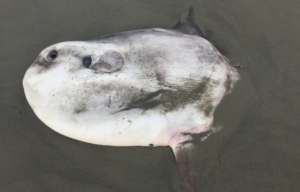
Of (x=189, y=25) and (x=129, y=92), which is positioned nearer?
(x=129, y=92)

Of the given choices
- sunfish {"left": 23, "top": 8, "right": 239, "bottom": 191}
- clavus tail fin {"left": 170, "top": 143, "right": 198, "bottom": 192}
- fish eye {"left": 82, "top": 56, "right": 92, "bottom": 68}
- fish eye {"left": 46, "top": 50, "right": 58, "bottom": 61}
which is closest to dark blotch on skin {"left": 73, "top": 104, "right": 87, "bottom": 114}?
sunfish {"left": 23, "top": 8, "right": 239, "bottom": 191}

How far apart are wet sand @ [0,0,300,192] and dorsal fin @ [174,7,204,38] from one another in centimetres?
16

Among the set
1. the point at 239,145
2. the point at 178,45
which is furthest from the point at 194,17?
the point at 239,145

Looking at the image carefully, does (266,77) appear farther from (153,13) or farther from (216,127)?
(153,13)

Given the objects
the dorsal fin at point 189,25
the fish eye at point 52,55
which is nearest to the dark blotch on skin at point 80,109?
the fish eye at point 52,55

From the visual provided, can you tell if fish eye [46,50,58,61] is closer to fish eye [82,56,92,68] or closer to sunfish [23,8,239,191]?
sunfish [23,8,239,191]

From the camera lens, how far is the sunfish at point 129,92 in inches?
101

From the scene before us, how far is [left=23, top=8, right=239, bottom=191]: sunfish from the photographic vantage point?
8.39 feet

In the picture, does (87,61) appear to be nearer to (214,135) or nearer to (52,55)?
(52,55)

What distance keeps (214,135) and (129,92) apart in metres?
1.44

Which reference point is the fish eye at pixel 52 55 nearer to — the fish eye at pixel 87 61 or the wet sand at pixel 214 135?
the fish eye at pixel 87 61

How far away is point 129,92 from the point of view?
2652mm

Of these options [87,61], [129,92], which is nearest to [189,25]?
[129,92]

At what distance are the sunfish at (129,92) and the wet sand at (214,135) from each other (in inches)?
11.9
